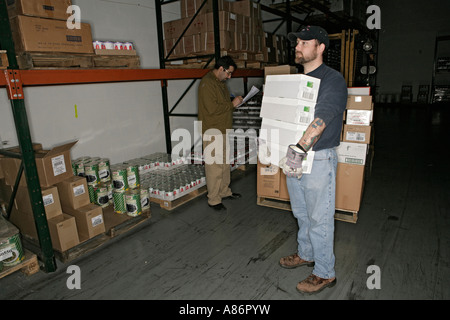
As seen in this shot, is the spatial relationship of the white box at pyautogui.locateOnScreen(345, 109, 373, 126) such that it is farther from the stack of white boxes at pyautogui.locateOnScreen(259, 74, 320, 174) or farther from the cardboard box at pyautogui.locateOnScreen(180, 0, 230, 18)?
the cardboard box at pyautogui.locateOnScreen(180, 0, 230, 18)

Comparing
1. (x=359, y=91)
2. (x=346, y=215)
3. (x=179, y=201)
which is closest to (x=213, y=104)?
(x=179, y=201)

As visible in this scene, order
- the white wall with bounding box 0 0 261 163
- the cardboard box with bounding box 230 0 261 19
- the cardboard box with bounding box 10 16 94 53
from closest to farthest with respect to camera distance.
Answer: the cardboard box with bounding box 10 16 94 53
the white wall with bounding box 0 0 261 163
the cardboard box with bounding box 230 0 261 19

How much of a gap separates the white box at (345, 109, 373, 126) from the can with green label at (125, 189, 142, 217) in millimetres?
2920

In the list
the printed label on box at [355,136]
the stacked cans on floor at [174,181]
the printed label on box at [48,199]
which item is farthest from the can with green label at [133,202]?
the printed label on box at [355,136]

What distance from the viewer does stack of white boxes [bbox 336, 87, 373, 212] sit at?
3734 millimetres

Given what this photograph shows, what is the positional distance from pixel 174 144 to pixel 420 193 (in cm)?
470

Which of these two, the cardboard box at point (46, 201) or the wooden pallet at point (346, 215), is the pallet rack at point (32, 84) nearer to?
the cardboard box at point (46, 201)

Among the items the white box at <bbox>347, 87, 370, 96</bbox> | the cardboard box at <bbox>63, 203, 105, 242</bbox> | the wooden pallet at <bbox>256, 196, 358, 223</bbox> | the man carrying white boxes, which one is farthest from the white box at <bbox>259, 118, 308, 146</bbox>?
the cardboard box at <bbox>63, 203, 105, 242</bbox>

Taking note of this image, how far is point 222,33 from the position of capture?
5.16 metres

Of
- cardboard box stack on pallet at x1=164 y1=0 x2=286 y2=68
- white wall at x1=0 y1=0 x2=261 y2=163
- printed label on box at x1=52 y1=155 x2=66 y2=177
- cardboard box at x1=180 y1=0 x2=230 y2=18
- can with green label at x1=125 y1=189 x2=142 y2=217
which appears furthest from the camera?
cardboard box at x1=180 y1=0 x2=230 y2=18

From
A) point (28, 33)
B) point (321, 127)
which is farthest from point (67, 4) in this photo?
point (321, 127)

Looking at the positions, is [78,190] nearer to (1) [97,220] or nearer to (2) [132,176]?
(1) [97,220]

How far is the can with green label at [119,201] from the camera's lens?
3.91m

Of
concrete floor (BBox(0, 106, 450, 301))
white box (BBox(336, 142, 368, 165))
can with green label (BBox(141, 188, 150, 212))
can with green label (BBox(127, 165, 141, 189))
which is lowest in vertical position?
concrete floor (BBox(0, 106, 450, 301))
